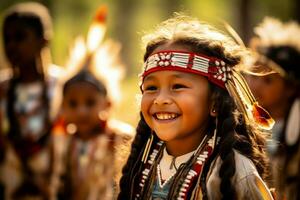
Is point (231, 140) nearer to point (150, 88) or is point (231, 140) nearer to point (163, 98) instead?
point (163, 98)

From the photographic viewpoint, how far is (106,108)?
23.5 ft

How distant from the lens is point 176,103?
13.6 feet

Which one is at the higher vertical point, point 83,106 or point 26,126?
point 83,106

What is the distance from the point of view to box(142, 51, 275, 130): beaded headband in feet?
13.8

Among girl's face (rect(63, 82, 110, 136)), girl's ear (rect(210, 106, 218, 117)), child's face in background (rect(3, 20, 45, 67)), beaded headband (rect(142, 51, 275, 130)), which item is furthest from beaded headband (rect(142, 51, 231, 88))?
child's face in background (rect(3, 20, 45, 67))

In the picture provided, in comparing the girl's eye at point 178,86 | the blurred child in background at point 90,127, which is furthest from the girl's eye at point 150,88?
the blurred child in background at point 90,127

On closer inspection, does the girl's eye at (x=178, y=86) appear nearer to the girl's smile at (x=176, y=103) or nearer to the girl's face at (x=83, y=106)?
the girl's smile at (x=176, y=103)

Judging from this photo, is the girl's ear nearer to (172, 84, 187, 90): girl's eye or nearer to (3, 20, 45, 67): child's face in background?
(172, 84, 187, 90): girl's eye

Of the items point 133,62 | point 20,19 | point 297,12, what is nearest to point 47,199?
point 20,19

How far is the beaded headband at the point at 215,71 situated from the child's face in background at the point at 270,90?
2844 millimetres

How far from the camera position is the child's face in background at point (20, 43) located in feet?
25.3

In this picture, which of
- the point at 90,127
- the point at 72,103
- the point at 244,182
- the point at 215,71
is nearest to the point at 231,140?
the point at 244,182

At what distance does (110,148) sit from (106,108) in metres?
0.44

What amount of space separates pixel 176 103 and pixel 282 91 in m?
3.20
